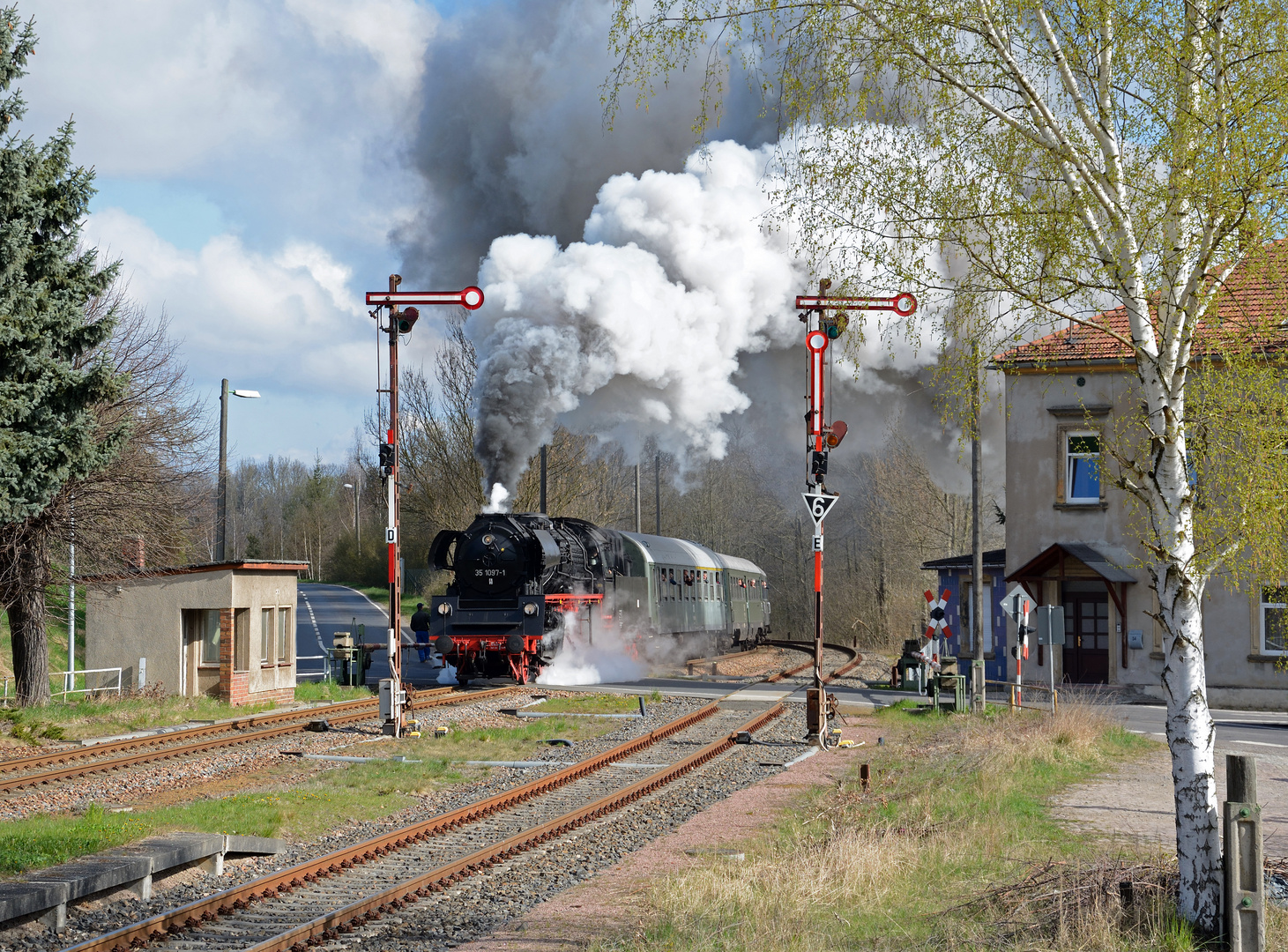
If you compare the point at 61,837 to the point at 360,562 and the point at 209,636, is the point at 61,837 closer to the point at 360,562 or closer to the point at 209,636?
the point at 209,636

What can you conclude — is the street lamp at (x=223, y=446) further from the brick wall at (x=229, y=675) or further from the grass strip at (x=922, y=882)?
the grass strip at (x=922, y=882)

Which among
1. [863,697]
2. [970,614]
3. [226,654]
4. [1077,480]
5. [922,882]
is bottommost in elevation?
[863,697]

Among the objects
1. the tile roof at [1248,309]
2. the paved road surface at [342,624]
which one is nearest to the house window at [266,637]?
the paved road surface at [342,624]

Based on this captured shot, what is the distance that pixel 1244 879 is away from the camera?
5.87 m

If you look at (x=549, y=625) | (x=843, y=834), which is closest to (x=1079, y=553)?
(x=549, y=625)

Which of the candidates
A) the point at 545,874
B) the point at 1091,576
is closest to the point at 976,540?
the point at 1091,576

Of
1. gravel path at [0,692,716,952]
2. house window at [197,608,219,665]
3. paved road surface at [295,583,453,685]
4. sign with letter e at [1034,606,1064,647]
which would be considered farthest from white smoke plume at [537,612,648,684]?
sign with letter e at [1034,606,1064,647]

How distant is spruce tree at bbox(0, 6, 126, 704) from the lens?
1509 centimetres

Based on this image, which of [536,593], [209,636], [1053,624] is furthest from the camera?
[536,593]

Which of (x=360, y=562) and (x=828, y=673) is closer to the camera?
(x=828, y=673)

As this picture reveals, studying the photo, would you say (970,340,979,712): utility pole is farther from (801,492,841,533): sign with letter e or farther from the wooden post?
the wooden post

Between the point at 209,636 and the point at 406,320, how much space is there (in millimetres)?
8884

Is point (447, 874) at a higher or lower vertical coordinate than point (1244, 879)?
lower

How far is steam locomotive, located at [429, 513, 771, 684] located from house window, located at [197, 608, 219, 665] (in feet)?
13.5
